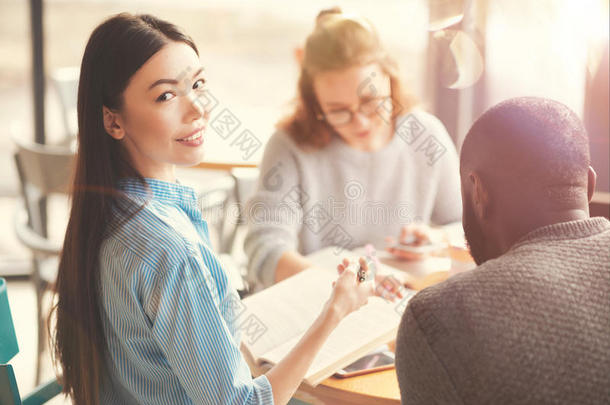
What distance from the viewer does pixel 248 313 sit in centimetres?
139

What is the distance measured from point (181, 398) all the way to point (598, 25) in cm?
155

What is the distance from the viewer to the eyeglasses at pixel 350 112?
1930mm

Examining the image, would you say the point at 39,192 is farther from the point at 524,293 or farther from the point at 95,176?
Result: the point at 524,293

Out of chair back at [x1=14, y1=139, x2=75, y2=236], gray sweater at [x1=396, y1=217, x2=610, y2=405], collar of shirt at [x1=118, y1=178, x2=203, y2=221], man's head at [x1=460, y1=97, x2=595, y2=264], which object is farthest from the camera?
chair back at [x1=14, y1=139, x2=75, y2=236]

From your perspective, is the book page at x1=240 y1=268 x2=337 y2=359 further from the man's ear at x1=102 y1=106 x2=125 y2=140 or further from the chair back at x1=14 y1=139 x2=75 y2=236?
the chair back at x1=14 y1=139 x2=75 y2=236

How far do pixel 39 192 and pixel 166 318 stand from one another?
1563 mm

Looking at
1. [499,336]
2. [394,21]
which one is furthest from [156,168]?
[394,21]

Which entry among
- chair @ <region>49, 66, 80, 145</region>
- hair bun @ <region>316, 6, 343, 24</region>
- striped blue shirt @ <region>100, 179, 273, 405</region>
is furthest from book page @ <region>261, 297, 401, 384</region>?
chair @ <region>49, 66, 80, 145</region>

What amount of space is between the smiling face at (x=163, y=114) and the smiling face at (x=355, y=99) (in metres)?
0.75

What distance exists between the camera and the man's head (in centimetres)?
87

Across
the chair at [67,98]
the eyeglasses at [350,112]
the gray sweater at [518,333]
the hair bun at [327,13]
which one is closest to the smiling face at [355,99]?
the eyeglasses at [350,112]

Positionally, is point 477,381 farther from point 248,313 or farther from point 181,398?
point 248,313

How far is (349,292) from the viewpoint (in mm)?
1192

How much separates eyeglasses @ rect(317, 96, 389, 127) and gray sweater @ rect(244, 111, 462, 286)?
109 mm
